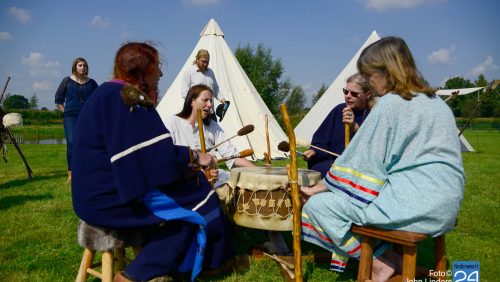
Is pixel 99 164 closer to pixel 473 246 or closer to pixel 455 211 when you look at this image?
pixel 455 211

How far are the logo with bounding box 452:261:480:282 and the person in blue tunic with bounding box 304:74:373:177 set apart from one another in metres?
1.23

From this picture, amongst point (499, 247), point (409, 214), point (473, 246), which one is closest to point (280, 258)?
point (409, 214)

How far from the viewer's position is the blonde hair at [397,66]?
2141 mm

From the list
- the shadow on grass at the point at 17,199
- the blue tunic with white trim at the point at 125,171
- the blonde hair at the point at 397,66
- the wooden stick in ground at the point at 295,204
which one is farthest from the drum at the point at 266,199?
the shadow on grass at the point at 17,199

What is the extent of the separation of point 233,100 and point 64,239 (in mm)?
6571

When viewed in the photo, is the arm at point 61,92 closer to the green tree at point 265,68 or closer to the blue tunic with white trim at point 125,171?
the blue tunic with white trim at point 125,171

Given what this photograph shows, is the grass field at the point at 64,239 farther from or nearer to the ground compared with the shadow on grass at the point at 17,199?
nearer to the ground

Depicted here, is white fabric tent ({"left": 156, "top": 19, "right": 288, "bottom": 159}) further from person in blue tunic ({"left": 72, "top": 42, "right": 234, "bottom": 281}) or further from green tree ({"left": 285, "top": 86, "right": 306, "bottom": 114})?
green tree ({"left": 285, "top": 86, "right": 306, "bottom": 114})

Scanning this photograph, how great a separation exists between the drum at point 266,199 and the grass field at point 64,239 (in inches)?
17.6

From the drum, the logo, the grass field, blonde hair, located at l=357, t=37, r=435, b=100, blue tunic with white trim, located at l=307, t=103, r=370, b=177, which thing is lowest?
the grass field

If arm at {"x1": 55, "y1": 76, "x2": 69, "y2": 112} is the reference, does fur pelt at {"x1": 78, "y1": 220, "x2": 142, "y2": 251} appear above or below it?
below

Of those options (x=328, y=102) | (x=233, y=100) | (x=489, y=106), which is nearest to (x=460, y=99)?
(x=489, y=106)

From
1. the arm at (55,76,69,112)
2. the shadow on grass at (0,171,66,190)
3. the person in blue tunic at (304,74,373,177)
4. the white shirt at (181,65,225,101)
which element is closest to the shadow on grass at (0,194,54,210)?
the shadow on grass at (0,171,66,190)

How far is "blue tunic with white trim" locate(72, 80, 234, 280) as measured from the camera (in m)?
2.11
